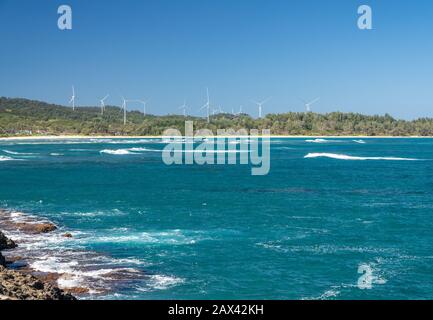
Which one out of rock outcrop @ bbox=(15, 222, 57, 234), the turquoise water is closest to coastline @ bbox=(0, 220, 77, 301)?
the turquoise water

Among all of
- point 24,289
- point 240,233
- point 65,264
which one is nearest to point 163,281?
point 65,264

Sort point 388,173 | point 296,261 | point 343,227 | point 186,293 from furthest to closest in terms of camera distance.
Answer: point 388,173 < point 343,227 < point 296,261 < point 186,293

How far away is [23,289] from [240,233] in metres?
21.5

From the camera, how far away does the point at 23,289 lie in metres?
A: 17.7

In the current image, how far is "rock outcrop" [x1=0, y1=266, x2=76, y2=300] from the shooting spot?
16.6m

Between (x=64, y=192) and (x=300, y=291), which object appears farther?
(x=64, y=192)

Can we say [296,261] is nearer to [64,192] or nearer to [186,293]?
[186,293]

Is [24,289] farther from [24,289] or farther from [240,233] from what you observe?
[240,233]

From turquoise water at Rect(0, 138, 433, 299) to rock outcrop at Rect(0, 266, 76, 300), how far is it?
4.05 metres

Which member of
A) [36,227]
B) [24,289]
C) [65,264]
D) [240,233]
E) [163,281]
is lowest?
[163,281]

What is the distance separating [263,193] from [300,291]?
3635cm

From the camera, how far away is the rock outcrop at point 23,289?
1661cm

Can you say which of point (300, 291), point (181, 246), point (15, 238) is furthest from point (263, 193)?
point (300, 291)
